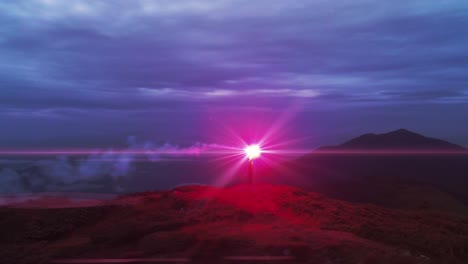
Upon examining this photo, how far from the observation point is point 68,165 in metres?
31.1

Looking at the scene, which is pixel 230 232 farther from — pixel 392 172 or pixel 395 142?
pixel 395 142

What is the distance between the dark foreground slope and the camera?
1010cm

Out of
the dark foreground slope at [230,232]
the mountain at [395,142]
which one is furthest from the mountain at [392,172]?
the dark foreground slope at [230,232]

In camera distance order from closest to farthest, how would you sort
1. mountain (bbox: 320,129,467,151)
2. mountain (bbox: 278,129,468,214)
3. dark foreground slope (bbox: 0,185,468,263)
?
dark foreground slope (bbox: 0,185,468,263)
mountain (bbox: 278,129,468,214)
mountain (bbox: 320,129,467,151)

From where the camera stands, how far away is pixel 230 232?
38.7 ft

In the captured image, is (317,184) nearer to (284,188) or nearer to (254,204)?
(284,188)

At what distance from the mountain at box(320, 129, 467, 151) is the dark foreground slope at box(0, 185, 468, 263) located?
45567 millimetres

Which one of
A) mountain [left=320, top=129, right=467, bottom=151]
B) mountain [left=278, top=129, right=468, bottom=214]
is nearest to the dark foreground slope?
mountain [left=278, top=129, right=468, bottom=214]

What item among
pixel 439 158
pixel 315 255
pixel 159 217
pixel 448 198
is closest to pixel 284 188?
pixel 159 217

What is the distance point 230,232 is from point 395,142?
55927mm

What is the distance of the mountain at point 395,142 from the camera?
201 ft

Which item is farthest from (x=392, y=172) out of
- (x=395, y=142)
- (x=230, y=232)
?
(x=230, y=232)

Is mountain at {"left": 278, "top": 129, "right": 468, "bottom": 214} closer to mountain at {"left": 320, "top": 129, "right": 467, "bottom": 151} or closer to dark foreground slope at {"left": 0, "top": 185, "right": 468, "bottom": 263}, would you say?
mountain at {"left": 320, "top": 129, "right": 467, "bottom": 151}

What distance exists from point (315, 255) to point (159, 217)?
5.74 metres
